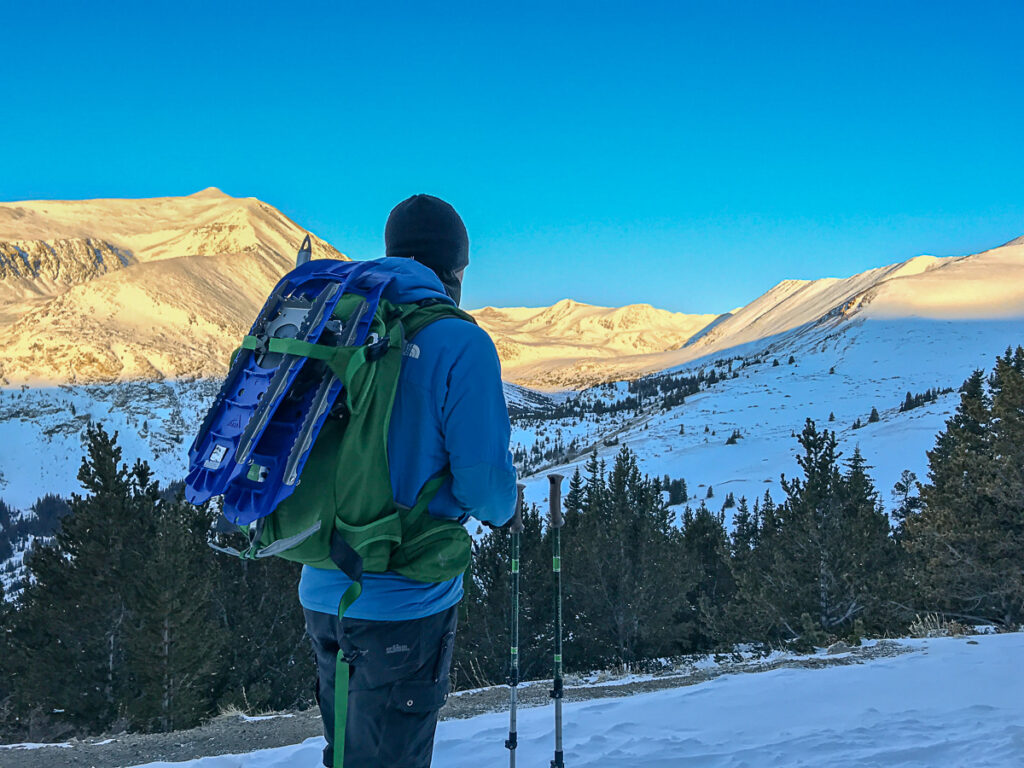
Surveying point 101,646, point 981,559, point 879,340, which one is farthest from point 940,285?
point 101,646

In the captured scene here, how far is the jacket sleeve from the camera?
212 cm

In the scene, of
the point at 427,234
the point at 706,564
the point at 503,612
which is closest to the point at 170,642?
the point at 503,612

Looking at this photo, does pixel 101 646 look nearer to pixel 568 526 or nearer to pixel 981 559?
pixel 568 526

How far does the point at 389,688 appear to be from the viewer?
2131mm

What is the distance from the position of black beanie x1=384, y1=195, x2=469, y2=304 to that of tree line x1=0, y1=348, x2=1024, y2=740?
9.54 m

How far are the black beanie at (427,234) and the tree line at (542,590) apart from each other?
9536 millimetres

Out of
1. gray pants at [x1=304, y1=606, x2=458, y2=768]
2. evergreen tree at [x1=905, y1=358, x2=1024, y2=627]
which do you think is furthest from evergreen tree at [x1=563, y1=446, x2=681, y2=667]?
gray pants at [x1=304, y1=606, x2=458, y2=768]

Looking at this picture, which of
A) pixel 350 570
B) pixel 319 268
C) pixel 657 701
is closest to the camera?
pixel 350 570

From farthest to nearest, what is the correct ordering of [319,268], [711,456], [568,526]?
[711,456], [568,526], [319,268]

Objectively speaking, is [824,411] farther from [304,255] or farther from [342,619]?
[342,619]

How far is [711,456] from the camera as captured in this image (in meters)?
54.2

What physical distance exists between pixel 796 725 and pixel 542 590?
21825 mm

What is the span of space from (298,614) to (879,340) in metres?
101

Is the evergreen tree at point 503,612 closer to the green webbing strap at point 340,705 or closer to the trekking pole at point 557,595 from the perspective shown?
the trekking pole at point 557,595
